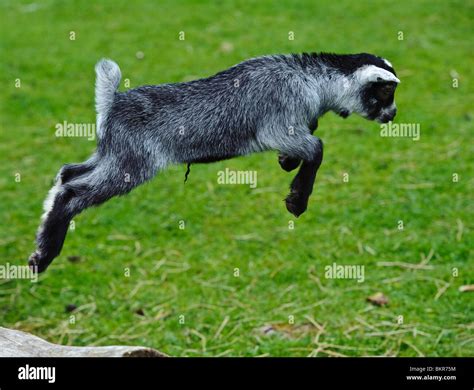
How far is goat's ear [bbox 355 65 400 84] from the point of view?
2754 millimetres

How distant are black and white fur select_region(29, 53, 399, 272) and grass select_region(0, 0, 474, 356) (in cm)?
360

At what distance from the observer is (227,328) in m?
6.47

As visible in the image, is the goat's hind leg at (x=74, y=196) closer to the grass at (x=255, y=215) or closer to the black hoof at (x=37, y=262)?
the black hoof at (x=37, y=262)

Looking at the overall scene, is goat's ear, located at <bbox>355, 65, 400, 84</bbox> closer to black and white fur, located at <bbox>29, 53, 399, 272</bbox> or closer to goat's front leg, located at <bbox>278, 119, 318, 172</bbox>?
black and white fur, located at <bbox>29, 53, 399, 272</bbox>

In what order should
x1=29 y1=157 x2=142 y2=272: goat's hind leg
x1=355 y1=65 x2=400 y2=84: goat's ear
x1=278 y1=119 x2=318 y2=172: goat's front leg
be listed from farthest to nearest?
x1=278 y1=119 x2=318 y2=172: goat's front leg, x1=355 y1=65 x2=400 y2=84: goat's ear, x1=29 y1=157 x2=142 y2=272: goat's hind leg

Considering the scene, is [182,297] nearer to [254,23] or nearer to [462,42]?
[254,23]

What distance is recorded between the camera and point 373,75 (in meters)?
2.75

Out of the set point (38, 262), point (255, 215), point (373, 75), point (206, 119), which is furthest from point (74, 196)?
point (255, 215)

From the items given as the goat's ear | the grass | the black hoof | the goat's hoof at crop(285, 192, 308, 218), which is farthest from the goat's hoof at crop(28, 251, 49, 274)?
the grass

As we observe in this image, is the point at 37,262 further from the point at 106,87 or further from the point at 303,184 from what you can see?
the point at 303,184

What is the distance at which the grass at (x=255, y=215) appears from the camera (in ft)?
21.3
